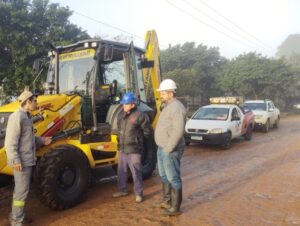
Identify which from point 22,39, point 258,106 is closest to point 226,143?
point 258,106

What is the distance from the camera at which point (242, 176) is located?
26.6ft

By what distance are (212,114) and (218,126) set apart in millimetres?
1346

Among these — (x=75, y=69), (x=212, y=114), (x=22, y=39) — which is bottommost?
(x=212, y=114)

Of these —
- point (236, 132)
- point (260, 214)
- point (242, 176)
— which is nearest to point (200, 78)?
point (236, 132)

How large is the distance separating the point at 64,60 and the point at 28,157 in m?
2.98

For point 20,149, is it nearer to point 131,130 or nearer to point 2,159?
point 2,159

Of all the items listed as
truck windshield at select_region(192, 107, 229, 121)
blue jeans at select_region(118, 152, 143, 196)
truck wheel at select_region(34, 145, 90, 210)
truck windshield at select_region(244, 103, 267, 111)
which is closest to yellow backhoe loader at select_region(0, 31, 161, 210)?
truck wheel at select_region(34, 145, 90, 210)

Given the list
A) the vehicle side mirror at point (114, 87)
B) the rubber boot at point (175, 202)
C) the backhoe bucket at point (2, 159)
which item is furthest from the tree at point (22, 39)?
the rubber boot at point (175, 202)

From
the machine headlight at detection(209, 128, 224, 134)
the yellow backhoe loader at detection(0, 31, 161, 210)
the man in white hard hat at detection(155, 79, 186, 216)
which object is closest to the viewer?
the man in white hard hat at detection(155, 79, 186, 216)

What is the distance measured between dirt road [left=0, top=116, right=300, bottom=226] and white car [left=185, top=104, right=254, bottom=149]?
219 cm

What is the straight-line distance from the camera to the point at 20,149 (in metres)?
4.88

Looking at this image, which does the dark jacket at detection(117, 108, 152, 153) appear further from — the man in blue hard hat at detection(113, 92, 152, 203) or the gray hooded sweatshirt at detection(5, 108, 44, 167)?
the gray hooded sweatshirt at detection(5, 108, 44, 167)

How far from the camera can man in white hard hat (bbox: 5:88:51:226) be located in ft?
15.5

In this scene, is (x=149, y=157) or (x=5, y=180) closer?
(x=5, y=180)
